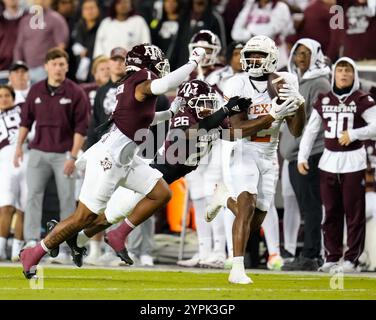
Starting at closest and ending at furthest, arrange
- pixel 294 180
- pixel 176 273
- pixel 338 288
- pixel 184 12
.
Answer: pixel 338 288 → pixel 176 273 → pixel 294 180 → pixel 184 12

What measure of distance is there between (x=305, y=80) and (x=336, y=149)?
1.01m

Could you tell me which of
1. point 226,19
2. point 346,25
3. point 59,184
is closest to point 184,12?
point 226,19

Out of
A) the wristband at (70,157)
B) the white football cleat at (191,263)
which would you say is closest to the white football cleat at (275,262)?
the white football cleat at (191,263)

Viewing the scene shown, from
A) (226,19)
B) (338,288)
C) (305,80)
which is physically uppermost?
(226,19)

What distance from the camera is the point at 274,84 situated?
418 inches

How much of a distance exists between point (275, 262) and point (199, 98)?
1.89 m

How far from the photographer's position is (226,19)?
16281 mm

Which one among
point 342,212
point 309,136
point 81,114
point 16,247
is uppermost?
point 81,114

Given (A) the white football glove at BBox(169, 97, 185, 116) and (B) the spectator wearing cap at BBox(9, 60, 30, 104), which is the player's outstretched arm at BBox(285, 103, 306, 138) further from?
(B) the spectator wearing cap at BBox(9, 60, 30, 104)

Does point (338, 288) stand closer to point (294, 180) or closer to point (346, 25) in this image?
point (294, 180)

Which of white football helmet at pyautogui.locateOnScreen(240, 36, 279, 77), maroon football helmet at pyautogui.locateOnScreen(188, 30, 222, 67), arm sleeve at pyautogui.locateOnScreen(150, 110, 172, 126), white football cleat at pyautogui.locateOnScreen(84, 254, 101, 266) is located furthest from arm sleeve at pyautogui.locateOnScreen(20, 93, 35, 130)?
white football helmet at pyautogui.locateOnScreen(240, 36, 279, 77)

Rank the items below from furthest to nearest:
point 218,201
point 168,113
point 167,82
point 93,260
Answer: point 93,260 < point 218,201 < point 168,113 < point 167,82

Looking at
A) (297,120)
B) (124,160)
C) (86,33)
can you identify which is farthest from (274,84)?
(86,33)

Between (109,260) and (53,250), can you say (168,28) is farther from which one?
(53,250)
